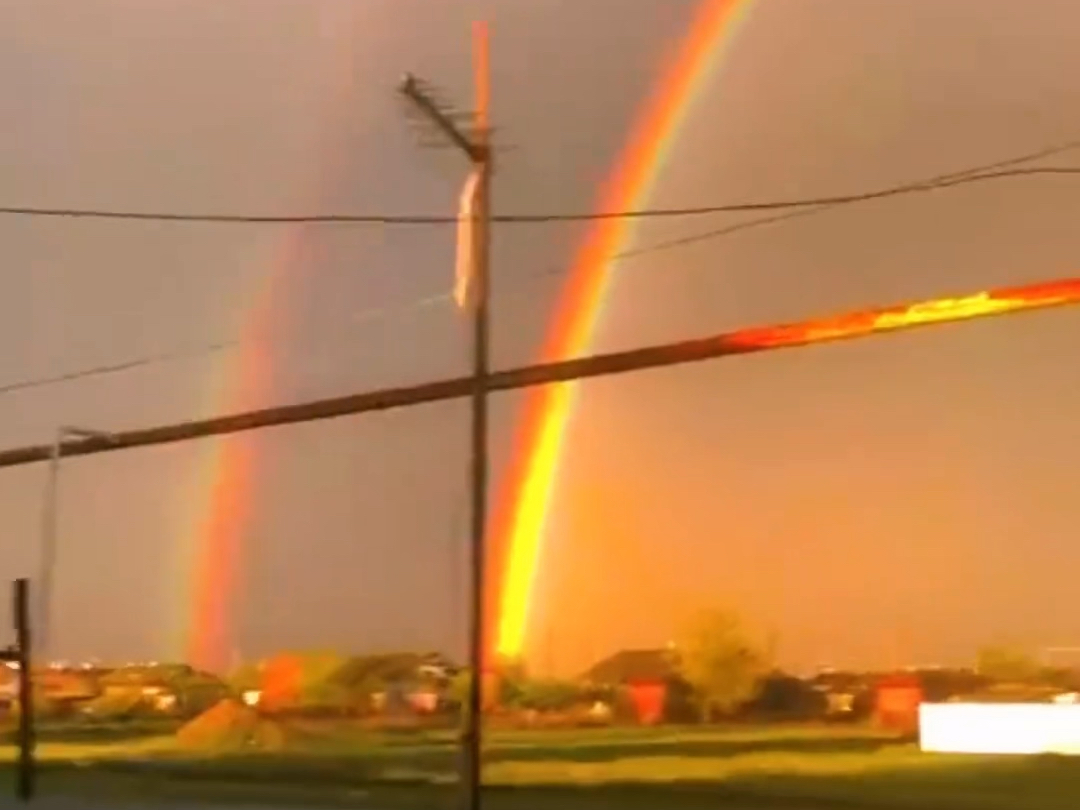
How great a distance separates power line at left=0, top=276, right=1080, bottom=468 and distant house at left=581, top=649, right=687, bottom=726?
388 mm

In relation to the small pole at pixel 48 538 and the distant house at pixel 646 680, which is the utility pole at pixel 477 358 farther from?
the small pole at pixel 48 538

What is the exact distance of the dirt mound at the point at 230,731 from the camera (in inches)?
108

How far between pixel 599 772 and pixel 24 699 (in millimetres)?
1225

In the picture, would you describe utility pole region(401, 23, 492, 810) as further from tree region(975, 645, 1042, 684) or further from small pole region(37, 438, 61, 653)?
small pole region(37, 438, 61, 653)

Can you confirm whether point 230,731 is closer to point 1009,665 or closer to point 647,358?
point 647,358

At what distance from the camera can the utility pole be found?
2.39 meters

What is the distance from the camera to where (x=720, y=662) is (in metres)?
2.25

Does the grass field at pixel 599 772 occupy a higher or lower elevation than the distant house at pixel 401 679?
lower

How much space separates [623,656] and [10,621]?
135 cm

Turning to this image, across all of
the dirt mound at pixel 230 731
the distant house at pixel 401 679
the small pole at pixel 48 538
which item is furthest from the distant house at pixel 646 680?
the small pole at pixel 48 538

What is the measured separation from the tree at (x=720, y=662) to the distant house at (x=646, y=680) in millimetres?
20

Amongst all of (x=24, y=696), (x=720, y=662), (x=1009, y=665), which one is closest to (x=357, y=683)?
(x=720, y=662)

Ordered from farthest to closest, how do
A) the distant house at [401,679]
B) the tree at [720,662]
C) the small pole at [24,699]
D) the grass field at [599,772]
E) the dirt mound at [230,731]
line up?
the small pole at [24,699]
the dirt mound at [230,731]
the distant house at [401,679]
the tree at [720,662]
the grass field at [599,772]

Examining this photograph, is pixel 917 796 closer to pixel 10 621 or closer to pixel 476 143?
pixel 476 143
